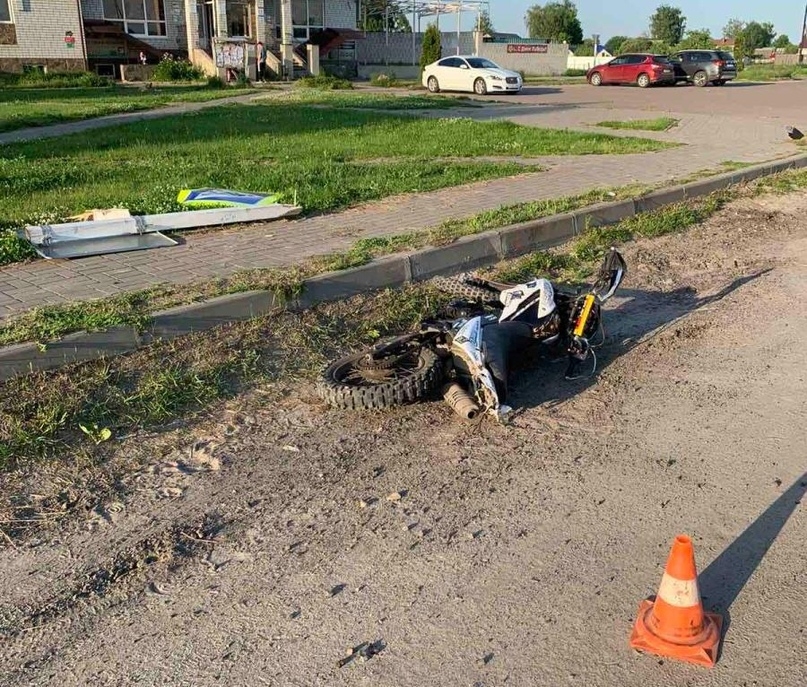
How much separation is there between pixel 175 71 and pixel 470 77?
44.2ft

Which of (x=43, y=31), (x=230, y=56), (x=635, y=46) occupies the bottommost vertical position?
(x=230, y=56)

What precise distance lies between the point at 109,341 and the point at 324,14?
143ft

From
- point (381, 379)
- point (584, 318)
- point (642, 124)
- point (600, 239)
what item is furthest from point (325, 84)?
point (381, 379)

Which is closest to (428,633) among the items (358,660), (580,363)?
(358,660)

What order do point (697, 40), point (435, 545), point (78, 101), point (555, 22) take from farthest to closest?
point (555, 22) → point (697, 40) → point (78, 101) → point (435, 545)

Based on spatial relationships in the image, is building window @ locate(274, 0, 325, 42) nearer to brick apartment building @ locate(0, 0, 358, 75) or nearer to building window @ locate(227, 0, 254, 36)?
brick apartment building @ locate(0, 0, 358, 75)

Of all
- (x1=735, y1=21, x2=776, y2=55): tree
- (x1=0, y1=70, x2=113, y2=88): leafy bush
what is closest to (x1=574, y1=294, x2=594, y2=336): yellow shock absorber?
(x1=0, y1=70, x2=113, y2=88): leafy bush

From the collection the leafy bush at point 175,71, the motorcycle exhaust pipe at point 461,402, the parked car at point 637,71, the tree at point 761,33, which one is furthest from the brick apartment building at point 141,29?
the tree at point 761,33

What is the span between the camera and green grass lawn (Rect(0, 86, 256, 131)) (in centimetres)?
1815

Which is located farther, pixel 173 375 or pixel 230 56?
pixel 230 56

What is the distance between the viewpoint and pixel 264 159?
1158cm

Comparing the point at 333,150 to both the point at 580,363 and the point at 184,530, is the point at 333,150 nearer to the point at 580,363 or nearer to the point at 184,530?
the point at 580,363

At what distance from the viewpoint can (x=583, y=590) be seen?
2.96m

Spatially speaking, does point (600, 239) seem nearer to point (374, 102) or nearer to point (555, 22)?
point (374, 102)
